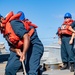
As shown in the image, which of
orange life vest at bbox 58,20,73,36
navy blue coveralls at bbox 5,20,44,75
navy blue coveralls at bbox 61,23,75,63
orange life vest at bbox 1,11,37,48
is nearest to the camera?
orange life vest at bbox 1,11,37,48

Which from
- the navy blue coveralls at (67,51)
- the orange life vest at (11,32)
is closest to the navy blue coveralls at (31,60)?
the orange life vest at (11,32)

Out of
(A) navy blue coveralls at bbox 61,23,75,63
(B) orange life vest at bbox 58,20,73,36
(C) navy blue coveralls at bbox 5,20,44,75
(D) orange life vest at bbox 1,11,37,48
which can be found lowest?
(A) navy blue coveralls at bbox 61,23,75,63

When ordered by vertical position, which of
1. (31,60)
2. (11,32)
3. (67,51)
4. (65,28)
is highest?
(11,32)

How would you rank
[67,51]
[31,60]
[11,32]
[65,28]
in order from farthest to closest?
[67,51]
[65,28]
[31,60]
[11,32]

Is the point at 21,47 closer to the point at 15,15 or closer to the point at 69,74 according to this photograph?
the point at 15,15

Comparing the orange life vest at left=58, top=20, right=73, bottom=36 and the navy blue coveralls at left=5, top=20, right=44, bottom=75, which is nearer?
the navy blue coveralls at left=5, top=20, right=44, bottom=75

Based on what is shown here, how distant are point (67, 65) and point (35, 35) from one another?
3765 mm

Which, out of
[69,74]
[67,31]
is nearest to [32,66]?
[69,74]

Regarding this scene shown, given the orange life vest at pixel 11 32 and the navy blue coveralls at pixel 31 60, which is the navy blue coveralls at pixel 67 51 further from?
the orange life vest at pixel 11 32

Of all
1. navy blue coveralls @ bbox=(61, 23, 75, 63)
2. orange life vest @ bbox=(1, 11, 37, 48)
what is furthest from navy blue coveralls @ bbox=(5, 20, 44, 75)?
navy blue coveralls @ bbox=(61, 23, 75, 63)

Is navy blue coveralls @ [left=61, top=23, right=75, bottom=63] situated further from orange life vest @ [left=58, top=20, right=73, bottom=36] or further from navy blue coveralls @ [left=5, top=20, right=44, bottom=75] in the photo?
navy blue coveralls @ [left=5, top=20, right=44, bottom=75]

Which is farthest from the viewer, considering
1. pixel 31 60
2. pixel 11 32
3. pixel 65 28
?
pixel 65 28

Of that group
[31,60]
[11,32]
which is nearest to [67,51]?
[31,60]

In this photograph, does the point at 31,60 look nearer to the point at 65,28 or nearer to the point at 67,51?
the point at 65,28
